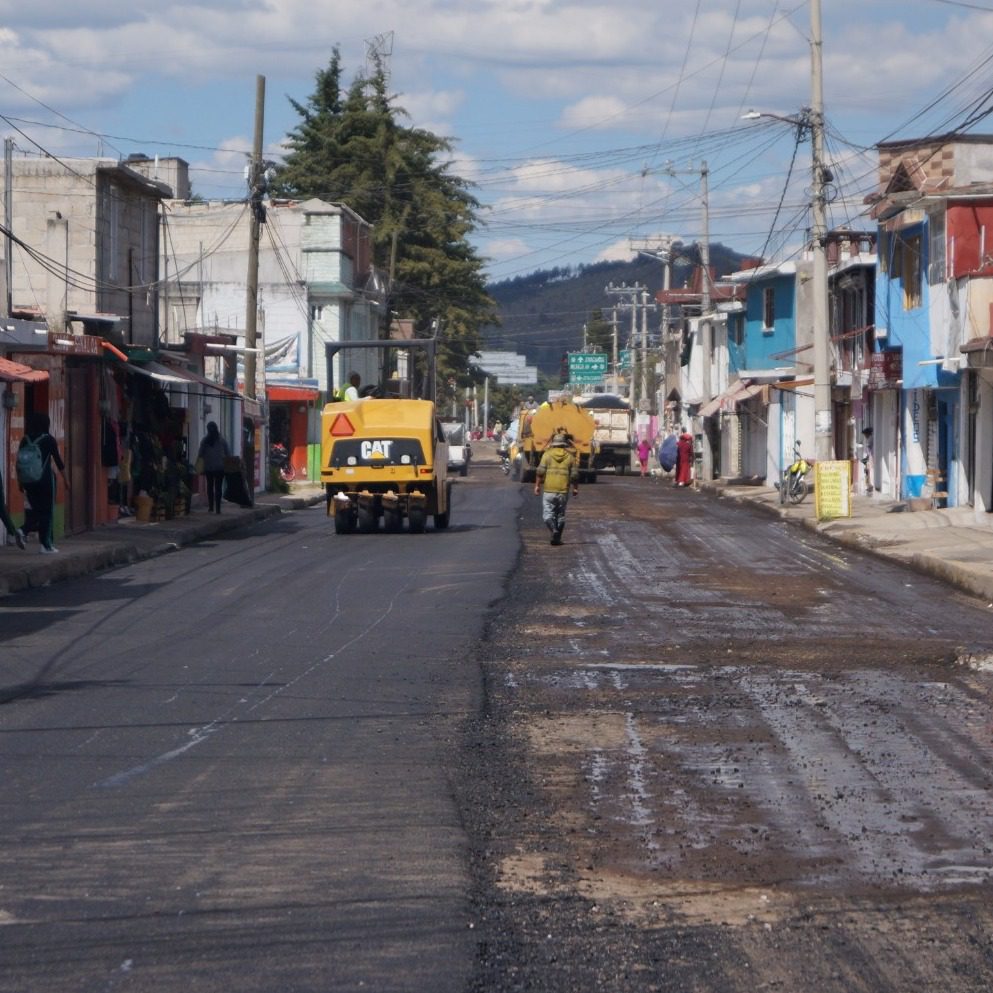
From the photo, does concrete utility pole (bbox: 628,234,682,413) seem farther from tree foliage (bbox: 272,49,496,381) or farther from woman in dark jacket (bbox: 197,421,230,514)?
woman in dark jacket (bbox: 197,421,230,514)

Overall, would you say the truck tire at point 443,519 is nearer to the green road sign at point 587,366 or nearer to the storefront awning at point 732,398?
the storefront awning at point 732,398

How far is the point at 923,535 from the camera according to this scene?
2647 cm

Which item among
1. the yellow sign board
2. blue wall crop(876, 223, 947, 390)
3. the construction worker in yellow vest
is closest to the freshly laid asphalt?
the yellow sign board

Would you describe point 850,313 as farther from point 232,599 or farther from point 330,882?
point 330,882

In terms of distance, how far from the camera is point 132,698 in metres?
10.7

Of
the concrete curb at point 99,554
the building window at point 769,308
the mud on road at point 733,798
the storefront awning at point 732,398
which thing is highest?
the building window at point 769,308

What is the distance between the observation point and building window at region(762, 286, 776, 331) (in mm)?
52875

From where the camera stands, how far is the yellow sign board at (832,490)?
3142cm

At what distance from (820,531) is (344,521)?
8871mm

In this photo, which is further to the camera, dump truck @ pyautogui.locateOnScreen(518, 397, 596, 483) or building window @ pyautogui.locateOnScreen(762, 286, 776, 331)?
building window @ pyautogui.locateOnScreen(762, 286, 776, 331)

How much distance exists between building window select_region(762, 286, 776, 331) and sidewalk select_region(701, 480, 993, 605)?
14.9 metres

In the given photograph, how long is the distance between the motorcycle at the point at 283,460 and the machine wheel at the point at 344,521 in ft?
72.6

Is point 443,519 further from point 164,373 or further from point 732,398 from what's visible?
point 732,398

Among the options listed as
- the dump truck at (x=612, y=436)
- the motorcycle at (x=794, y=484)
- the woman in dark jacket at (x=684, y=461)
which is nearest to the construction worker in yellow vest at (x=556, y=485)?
the motorcycle at (x=794, y=484)
